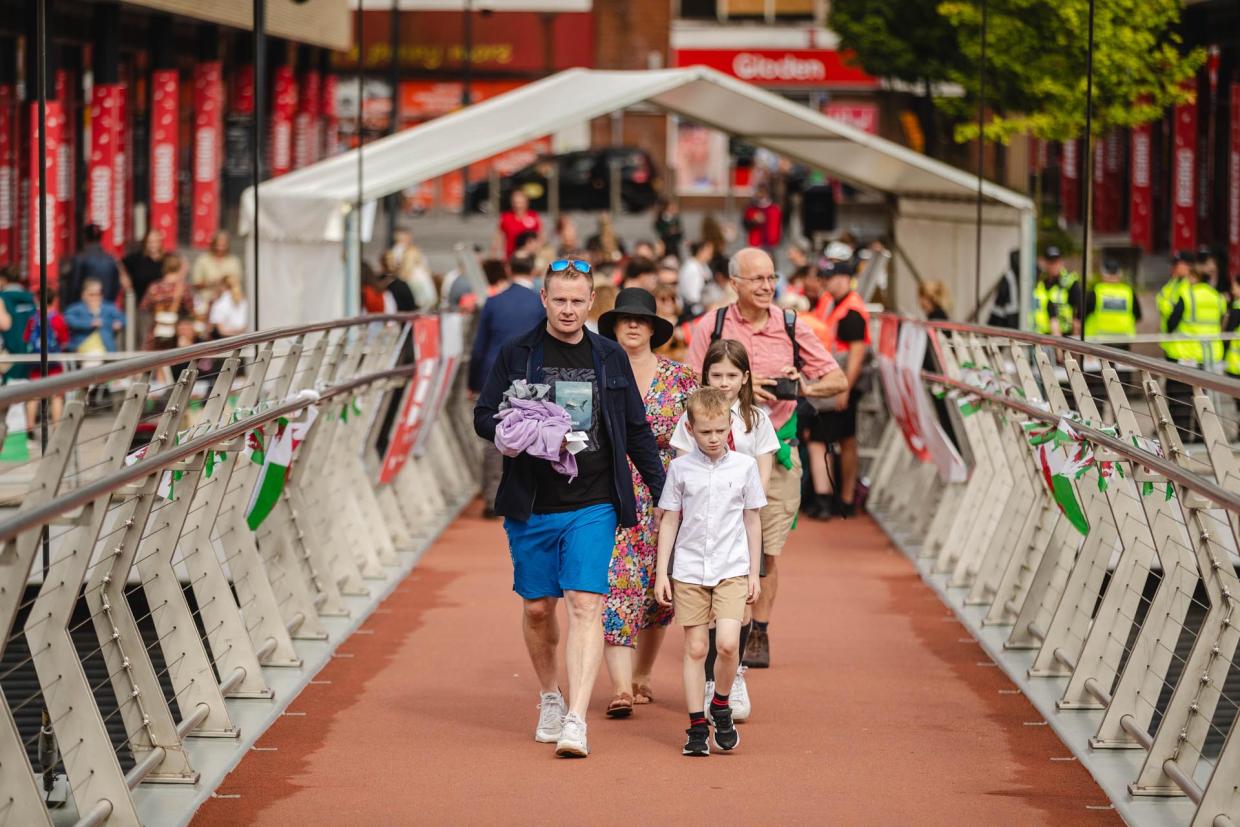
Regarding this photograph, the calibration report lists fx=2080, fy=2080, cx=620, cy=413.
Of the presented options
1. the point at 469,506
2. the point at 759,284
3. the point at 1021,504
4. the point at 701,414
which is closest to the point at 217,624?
the point at 701,414

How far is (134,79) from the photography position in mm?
34719

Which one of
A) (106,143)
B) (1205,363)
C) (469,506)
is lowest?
(469,506)

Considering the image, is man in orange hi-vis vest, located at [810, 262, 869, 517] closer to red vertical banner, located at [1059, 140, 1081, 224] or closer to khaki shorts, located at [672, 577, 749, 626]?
khaki shorts, located at [672, 577, 749, 626]

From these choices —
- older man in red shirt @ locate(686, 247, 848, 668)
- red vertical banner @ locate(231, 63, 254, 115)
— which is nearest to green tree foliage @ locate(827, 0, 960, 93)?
red vertical banner @ locate(231, 63, 254, 115)

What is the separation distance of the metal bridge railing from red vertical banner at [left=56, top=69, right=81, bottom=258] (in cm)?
1660

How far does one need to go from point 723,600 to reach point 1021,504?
369 centimetres

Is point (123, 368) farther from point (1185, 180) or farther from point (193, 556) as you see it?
point (1185, 180)

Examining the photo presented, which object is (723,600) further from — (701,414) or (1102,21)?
A: (1102,21)

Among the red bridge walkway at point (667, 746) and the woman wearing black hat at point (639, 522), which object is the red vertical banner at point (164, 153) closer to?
the red bridge walkway at point (667, 746)

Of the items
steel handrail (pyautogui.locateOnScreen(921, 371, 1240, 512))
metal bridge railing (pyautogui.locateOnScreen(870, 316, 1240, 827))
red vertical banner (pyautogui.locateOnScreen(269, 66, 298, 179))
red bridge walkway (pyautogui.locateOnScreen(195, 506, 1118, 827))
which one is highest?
red vertical banner (pyautogui.locateOnScreen(269, 66, 298, 179))

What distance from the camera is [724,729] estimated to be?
7.98 m

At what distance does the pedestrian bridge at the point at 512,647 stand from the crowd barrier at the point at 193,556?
0.7 inches

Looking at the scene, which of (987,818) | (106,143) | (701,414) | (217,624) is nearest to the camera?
(987,818)

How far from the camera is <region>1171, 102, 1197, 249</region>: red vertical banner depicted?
36.6 m
